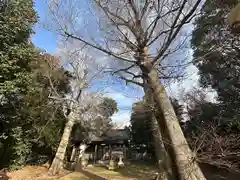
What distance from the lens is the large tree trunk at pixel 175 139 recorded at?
171 inches

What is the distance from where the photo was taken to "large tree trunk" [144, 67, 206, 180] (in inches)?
171

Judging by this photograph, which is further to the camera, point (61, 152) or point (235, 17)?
point (61, 152)

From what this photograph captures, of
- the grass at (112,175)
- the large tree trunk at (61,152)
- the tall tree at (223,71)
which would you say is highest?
the tall tree at (223,71)

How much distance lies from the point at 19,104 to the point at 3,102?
106 cm

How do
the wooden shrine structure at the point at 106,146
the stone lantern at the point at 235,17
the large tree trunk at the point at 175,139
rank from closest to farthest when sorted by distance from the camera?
1. the stone lantern at the point at 235,17
2. the large tree trunk at the point at 175,139
3. the wooden shrine structure at the point at 106,146

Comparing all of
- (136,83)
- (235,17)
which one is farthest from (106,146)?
(235,17)

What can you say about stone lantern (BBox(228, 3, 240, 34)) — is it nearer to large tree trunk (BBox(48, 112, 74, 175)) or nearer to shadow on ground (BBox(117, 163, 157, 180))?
shadow on ground (BBox(117, 163, 157, 180))

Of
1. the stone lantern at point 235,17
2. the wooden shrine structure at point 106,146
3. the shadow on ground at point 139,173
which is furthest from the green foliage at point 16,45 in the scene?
the wooden shrine structure at point 106,146

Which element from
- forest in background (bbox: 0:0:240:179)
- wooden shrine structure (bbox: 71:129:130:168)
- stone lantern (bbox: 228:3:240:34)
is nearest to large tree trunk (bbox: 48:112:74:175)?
forest in background (bbox: 0:0:240:179)

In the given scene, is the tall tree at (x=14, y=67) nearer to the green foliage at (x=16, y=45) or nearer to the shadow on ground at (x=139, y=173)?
the green foliage at (x=16, y=45)

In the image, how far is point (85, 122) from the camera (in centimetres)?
2248

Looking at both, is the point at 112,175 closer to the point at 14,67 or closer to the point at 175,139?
the point at 14,67

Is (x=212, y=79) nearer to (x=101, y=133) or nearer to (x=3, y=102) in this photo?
(x=3, y=102)

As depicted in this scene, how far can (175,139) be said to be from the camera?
4637mm
